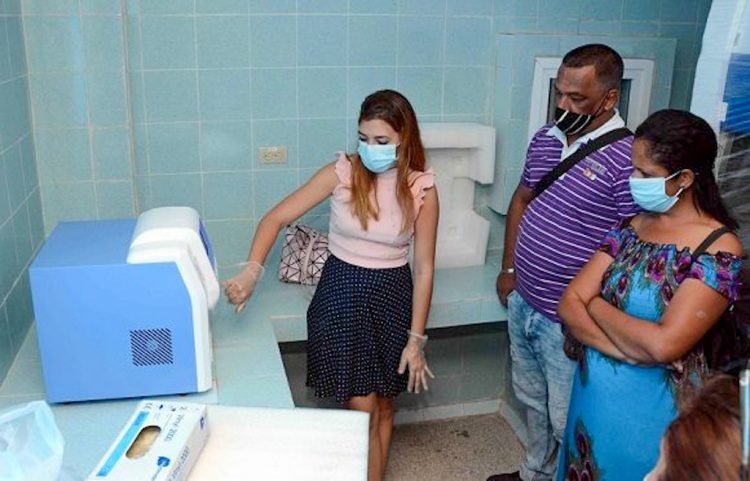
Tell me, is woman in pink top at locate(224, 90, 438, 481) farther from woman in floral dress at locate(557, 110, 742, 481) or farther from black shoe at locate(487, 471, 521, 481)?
black shoe at locate(487, 471, 521, 481)

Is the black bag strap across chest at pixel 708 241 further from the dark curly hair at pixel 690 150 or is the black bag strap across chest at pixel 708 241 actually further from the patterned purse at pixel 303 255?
the patterned purse at pixel 303 255

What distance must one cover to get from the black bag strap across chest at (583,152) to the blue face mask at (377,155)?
488 millimetres

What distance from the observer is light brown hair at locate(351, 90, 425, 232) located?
6.86 feet

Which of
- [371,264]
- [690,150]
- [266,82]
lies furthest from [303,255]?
[690,150]

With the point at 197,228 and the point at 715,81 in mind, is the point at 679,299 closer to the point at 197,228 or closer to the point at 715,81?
the point at 715,81

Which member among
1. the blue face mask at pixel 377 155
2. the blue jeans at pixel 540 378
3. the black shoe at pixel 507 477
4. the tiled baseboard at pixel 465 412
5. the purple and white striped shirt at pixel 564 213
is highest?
the blue face mask at pixel 377 155

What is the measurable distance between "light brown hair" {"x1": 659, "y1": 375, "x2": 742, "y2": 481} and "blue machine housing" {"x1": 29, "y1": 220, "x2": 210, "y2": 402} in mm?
1064

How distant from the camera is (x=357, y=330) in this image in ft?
7.19

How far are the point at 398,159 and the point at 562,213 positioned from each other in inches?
20.1

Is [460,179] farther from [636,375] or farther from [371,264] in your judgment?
[636,375]

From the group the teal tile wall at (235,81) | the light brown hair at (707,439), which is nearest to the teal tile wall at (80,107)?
the teal tile wall at (235,81)

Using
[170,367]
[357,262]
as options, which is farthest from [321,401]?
[170,367]

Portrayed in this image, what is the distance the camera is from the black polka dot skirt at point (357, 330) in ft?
7.19

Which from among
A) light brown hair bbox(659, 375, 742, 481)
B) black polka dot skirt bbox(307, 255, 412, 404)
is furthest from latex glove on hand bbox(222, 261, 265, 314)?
light brown hair bbox(659, 375, 742, 481)
